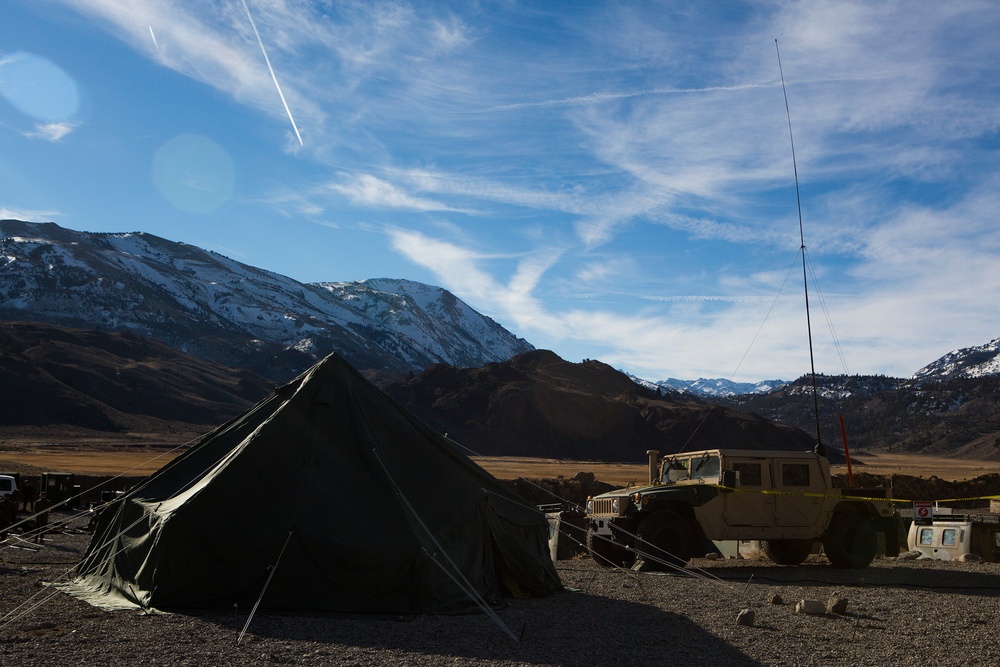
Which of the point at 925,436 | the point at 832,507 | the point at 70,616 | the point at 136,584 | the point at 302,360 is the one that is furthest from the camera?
the point at 302,360

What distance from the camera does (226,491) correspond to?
10805 millimetres

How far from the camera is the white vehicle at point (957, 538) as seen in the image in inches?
763

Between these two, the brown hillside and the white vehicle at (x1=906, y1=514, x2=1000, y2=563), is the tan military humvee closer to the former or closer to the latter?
the white vehicle at (x1=906, y1=514, x2=1000, y2=563)

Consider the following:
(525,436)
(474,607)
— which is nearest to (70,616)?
(474,607)

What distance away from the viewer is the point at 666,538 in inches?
619

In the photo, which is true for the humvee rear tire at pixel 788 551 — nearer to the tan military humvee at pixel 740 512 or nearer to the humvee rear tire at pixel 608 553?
the tan military humvee at pixel 740 512

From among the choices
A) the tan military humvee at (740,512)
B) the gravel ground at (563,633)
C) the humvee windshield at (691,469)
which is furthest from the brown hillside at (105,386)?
the gravel ground at (563,633)

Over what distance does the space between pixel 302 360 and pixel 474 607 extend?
535 ft

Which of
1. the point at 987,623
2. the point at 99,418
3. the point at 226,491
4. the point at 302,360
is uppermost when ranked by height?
the point at 302,360

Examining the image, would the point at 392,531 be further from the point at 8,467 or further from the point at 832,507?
the point at 8,467

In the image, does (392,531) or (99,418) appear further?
(99,418)

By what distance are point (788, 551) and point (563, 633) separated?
9.64 m

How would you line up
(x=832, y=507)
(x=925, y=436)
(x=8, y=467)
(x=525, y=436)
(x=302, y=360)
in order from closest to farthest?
1. (x=832, y=507)
2. (x=8, y=467)
3. (x=525, y=436)
4. (x=925, y=436)
5. (x=302, y=360)

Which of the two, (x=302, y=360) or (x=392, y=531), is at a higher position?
(x=302, y=360)
